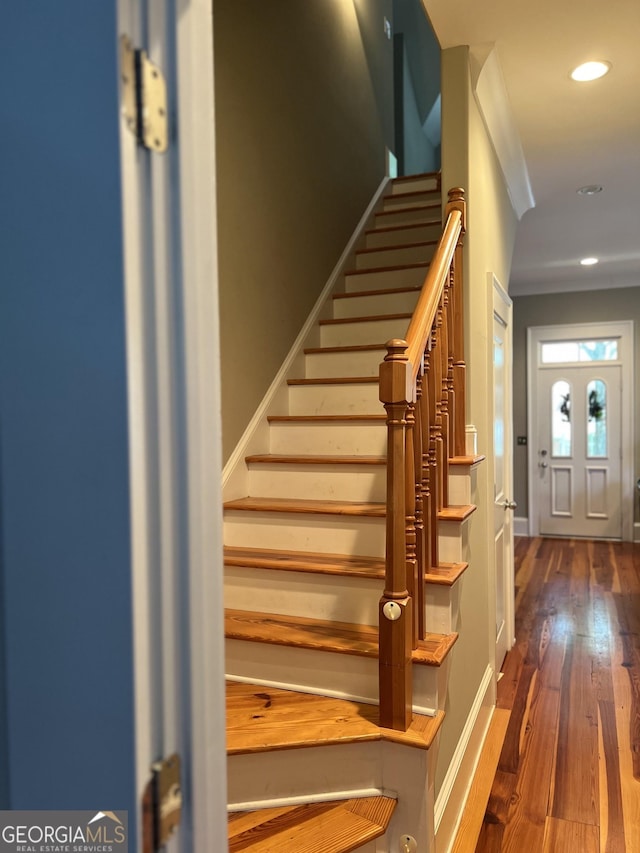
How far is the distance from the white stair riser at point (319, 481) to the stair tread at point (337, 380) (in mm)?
522

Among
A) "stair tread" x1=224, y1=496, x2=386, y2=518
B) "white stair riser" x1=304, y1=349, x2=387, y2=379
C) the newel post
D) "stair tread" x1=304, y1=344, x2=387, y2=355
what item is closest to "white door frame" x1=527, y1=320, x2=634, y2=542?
"stair tread" x1=304, y1=344, x2=387, y2=355

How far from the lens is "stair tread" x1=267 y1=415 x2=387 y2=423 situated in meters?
2.56

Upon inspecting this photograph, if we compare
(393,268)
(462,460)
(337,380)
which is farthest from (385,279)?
(462,460)

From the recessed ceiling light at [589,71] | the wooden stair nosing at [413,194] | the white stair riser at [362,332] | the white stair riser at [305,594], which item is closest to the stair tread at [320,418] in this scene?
the white stair riser at [362,332]

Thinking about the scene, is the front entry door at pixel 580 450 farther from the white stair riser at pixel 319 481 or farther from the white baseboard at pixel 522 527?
the white stair riser at pixel 319 481

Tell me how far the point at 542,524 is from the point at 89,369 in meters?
6.85

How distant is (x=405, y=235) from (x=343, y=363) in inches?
51.5

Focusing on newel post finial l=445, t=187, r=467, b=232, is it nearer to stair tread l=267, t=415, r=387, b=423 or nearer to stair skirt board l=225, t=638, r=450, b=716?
stair tread l=267, t=415, r=387, b=423

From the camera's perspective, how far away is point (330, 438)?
2.69 metres

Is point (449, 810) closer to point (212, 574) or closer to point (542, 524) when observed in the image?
point (212, 574)

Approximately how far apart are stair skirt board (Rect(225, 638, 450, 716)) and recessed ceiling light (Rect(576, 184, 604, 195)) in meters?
3.24

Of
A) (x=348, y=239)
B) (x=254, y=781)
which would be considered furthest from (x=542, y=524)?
(x=254, y=781)

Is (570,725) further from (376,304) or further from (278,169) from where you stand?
(278,169)

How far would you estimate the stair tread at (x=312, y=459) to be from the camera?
92.7 inches
